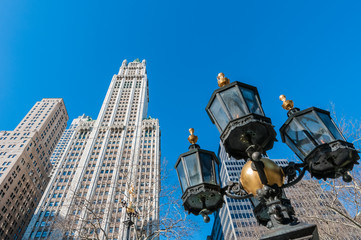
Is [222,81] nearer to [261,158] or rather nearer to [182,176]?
→ [261,158]

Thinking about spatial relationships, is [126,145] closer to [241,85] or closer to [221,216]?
[221,216]

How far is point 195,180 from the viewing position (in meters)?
3.61

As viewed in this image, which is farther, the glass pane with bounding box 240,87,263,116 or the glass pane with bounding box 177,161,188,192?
the glass pane with bounding box 177,161,188,192

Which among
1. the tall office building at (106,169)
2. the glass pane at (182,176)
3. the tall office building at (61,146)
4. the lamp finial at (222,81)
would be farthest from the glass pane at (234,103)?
the tall office building at (61,146)

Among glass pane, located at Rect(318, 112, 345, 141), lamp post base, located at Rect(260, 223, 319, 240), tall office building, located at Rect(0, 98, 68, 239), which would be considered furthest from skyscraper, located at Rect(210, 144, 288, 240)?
lamp post base, located at Rect(260, 223, 319, 240)

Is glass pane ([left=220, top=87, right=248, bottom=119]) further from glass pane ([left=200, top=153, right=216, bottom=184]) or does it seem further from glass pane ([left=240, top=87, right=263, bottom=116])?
glass pane ([left=200, top=153, right=216, bottom=184])

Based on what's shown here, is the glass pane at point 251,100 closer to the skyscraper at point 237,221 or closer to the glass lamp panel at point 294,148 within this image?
the glass lamp panel at point 294,148

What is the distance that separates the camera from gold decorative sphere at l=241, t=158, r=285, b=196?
319cm

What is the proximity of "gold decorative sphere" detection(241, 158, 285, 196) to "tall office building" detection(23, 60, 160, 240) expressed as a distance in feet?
102

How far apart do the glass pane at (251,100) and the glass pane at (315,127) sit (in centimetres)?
69

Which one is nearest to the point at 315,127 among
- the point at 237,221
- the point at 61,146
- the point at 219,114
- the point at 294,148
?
the point at 294,148

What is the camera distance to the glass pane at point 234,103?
3420mm

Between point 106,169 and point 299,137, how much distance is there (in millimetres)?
53531

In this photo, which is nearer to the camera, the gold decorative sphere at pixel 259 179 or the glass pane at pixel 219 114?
the gold decorative sphere at pixel 259 179
